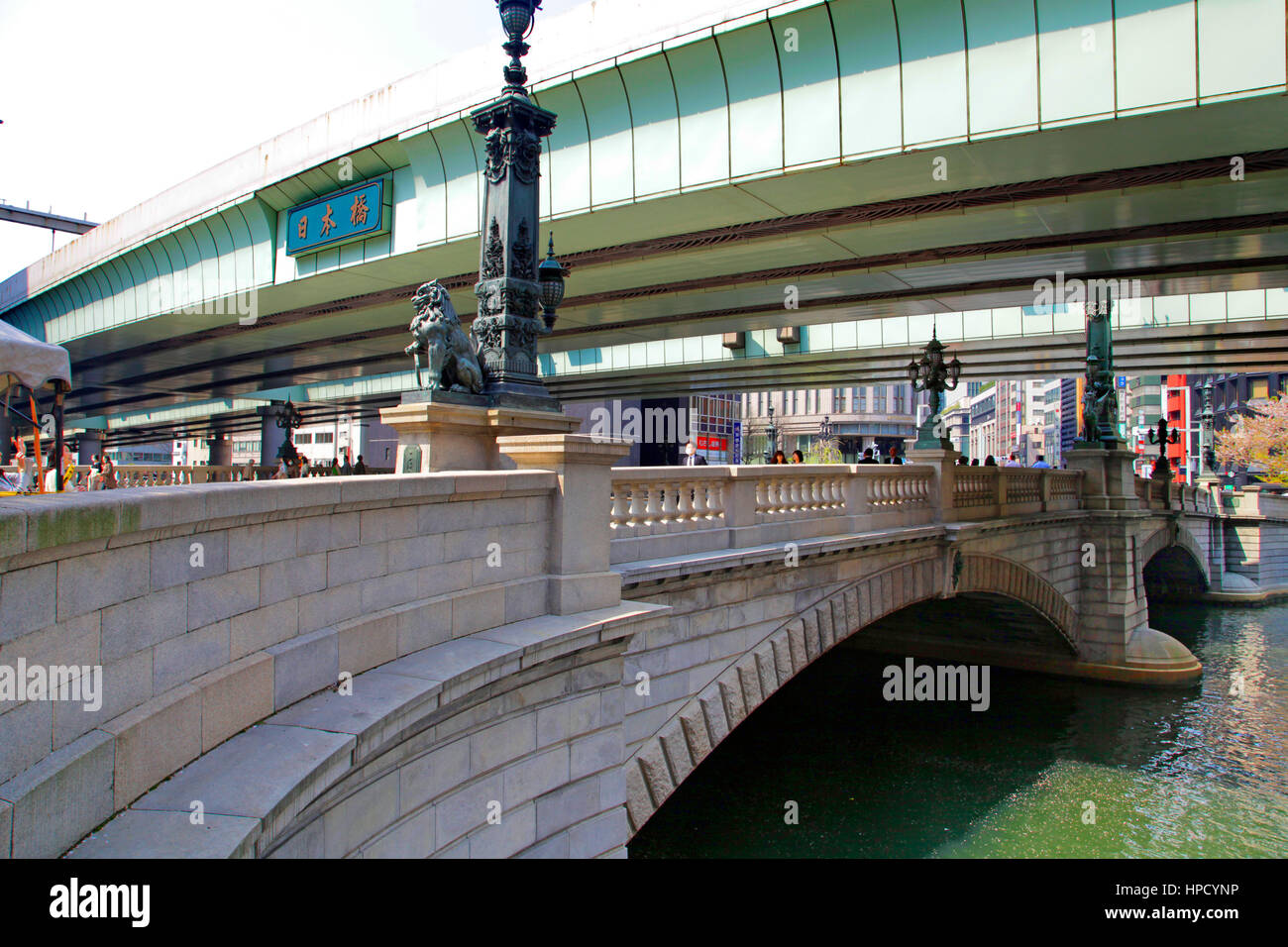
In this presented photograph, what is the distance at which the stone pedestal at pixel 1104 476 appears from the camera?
24.6m

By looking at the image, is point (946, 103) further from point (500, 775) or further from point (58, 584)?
point (58, 584)

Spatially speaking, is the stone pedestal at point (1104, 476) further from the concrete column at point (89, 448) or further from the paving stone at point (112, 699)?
the concrete column at point (89, 448)

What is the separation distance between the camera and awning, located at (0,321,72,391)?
8852 mm

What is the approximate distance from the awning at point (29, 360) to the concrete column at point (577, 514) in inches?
223

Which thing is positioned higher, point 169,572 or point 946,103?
point 946,103

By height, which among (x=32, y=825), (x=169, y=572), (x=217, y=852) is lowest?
(x=217, y=852)

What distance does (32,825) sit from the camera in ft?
9.39

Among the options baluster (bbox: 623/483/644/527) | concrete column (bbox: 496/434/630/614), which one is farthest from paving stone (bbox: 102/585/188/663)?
baluster (bbox: 623/483/644/527)

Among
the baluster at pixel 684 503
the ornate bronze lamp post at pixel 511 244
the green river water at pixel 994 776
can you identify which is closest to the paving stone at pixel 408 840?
the ornate bronze lamp post at pixel 511 244

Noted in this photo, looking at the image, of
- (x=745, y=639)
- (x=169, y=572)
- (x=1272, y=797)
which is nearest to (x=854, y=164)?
(x=745, y=639)

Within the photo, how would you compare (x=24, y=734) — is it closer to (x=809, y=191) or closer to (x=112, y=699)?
(x=112, y=699)

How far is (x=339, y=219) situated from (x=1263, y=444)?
60.7 meters

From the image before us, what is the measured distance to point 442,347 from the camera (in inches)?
316
